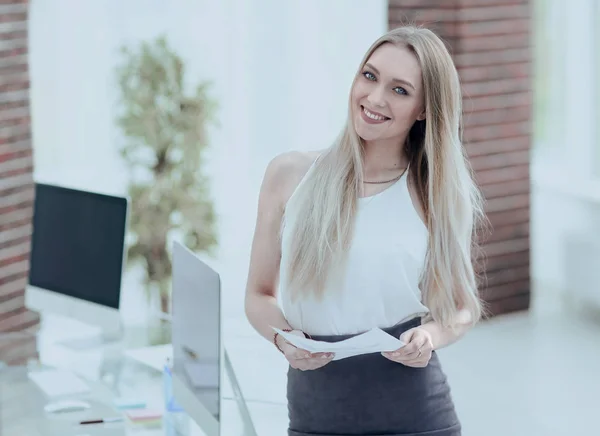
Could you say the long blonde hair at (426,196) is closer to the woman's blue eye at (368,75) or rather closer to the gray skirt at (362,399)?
the woman's blue eye at (368,75)

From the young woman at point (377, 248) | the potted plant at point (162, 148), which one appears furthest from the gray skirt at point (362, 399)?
the potted plant at point (162, 148)

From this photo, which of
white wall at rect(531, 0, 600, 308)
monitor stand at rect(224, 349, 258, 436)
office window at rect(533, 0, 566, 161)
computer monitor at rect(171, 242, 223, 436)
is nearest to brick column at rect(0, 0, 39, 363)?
monitor stand at rect(224, 349, 258, 436)

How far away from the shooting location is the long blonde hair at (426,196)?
2.12 m

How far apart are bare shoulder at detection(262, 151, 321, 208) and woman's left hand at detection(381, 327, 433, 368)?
42 cm

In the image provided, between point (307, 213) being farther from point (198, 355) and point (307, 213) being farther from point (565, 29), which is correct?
point (565, 29)

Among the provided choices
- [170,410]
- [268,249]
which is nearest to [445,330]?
[268,249]

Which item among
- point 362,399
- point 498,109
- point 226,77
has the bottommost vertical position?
point 362,399

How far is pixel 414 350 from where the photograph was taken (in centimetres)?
208

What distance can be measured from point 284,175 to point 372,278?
1.04 ft

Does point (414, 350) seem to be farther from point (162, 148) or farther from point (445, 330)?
point (162, 148)

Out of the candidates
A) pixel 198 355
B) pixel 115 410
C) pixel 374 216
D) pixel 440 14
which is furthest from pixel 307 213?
pixel 440 14

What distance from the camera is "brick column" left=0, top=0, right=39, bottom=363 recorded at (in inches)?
175

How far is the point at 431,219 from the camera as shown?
223 centimetres

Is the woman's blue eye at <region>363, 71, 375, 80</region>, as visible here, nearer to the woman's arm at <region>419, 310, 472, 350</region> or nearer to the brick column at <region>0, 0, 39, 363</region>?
the woman's arm at <region>419, 310, 472, 350</region>
